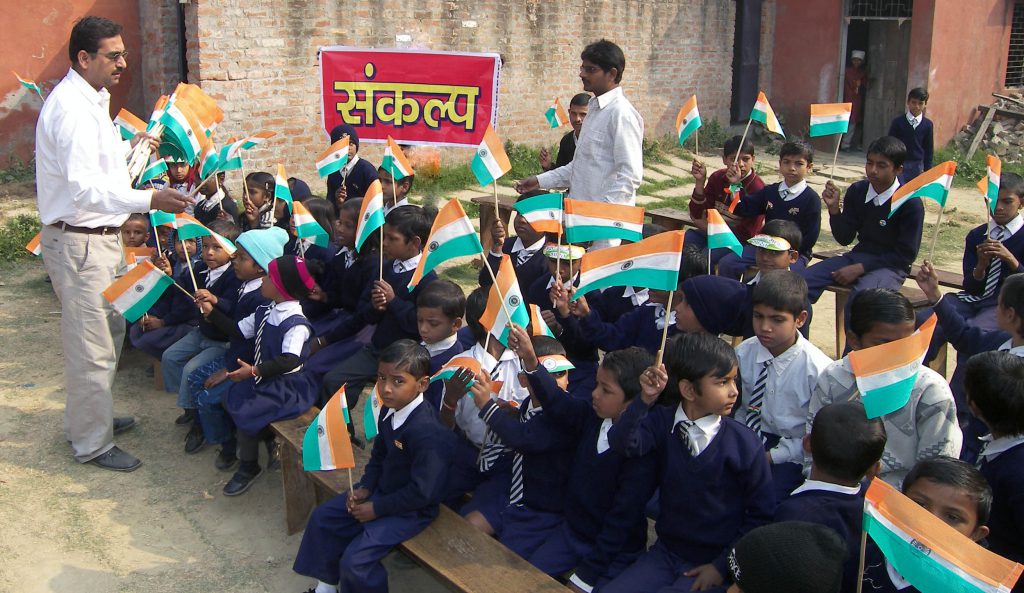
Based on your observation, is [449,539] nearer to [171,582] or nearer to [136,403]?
[171,582]

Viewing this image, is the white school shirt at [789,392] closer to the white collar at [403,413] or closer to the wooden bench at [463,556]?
the wooden bench at [463,556]

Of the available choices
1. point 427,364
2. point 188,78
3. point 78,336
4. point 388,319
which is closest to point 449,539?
point 427,364

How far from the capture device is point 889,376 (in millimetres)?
3264

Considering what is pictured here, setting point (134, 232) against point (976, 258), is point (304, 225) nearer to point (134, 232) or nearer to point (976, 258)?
point (134, 232)

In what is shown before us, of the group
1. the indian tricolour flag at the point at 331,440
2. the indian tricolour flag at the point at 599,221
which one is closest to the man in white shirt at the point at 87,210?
the indian tricolour flag at the point at 331,440

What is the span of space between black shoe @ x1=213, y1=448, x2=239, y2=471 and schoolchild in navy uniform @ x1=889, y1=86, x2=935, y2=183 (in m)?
7.10

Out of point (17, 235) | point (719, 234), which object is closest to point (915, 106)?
point (719, 234)

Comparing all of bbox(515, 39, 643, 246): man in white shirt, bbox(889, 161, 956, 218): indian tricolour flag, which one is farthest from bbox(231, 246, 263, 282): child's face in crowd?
bbox(889, 161, 956, 218): indian tricolour flag

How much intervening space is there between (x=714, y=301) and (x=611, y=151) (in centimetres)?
154

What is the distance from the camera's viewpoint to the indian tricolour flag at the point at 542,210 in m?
5.15

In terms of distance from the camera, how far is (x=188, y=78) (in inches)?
408

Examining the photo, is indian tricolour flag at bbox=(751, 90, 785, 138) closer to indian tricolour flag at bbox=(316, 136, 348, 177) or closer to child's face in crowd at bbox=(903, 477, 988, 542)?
indian tricolour flag at bbox=(316, 136, 348, 177)

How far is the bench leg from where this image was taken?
4543mm

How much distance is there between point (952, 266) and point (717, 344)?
6722 mm
